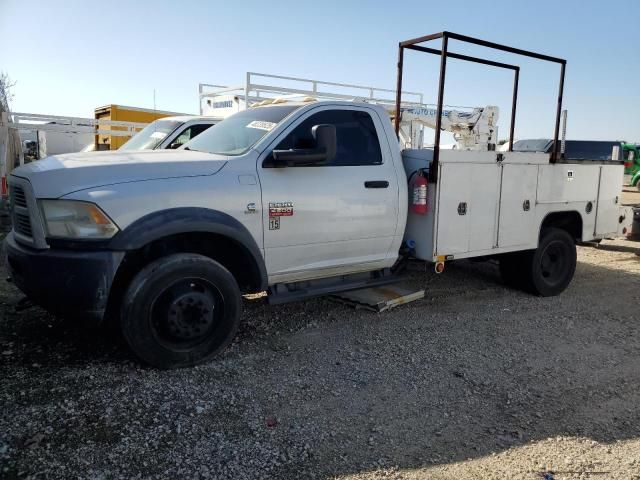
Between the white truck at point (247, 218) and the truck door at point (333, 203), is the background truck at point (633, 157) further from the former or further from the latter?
the truck door at point (333, 203)

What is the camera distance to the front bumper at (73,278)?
142 inches

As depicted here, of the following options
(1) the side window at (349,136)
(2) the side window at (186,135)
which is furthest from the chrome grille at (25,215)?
(2) the side window at (186,135)

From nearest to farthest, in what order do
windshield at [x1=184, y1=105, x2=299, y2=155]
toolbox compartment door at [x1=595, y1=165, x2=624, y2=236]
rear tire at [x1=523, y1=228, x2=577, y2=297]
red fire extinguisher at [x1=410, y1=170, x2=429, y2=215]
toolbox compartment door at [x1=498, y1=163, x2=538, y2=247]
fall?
windshield at [x1=184, y1=105, x2=299, y2=155] → red fire extinguisher at [x1=410, y1=170, x2=429, y2=215] → toolbox compartment door at [x1=498, y1=163, x2=538, y2=247] → rear tire at [x1=523, y1=228, x2=577, y2=297] → toolbox compartment door at [x1=595, y1=165, x2=624, y2=236]

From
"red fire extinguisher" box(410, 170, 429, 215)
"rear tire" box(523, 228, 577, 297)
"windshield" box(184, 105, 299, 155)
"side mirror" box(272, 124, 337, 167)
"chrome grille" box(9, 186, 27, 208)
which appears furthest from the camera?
"rear tire" box(523, 228, 577, 297)

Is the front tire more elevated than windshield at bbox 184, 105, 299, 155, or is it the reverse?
windshield at bbox 184, 105, 299, 155

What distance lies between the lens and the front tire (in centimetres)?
378

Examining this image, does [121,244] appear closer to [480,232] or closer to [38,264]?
[38,264]

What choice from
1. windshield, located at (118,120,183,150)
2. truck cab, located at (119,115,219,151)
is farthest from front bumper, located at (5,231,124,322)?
windshield, located at (118,120,183,150)

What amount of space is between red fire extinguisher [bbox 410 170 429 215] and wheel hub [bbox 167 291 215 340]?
7.23ft

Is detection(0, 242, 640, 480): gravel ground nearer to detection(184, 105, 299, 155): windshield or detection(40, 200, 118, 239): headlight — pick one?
detection(40, 200, 118, 239): headlight

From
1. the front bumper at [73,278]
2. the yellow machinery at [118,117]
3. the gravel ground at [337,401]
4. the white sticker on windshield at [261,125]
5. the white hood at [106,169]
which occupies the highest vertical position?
the yellow machinery at [118,117]

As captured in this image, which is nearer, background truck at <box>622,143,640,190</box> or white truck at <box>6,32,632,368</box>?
white truck at <box>6,32,632,368</box>

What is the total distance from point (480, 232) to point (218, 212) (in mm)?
2902

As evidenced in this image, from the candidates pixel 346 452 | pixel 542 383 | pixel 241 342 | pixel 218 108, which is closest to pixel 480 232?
pixel 542 383
